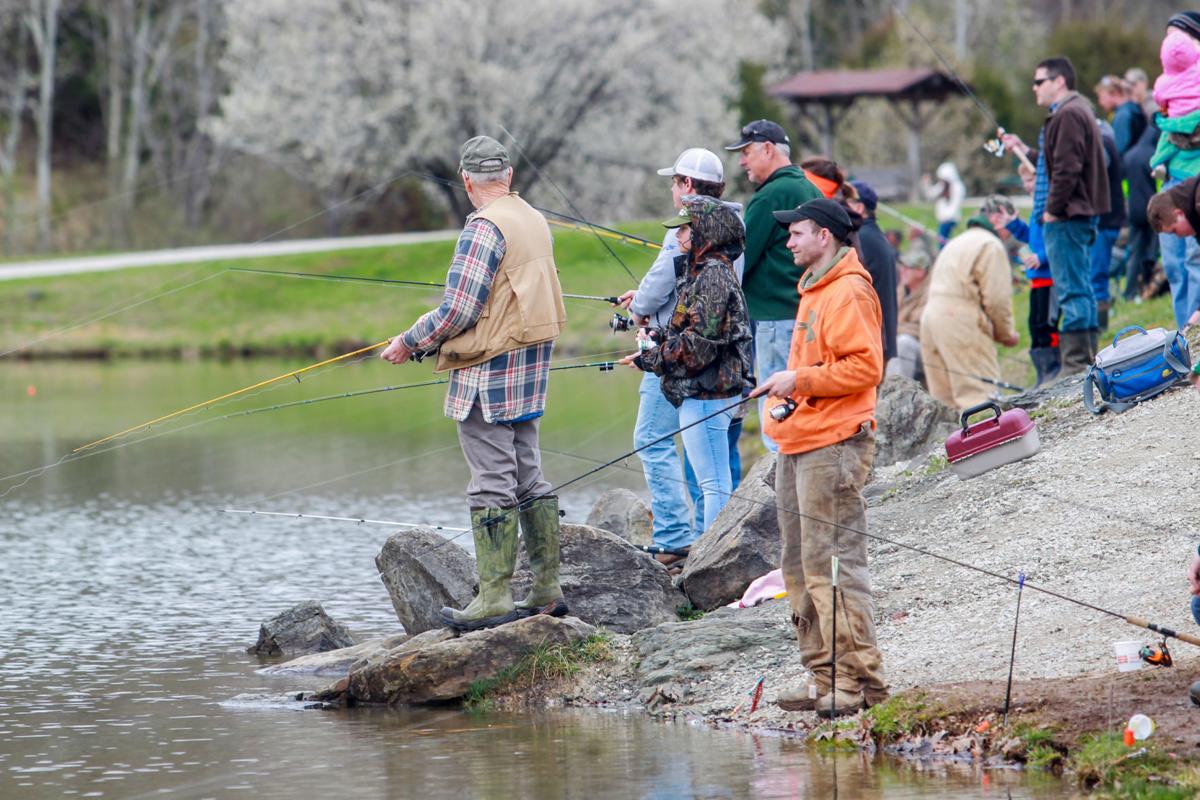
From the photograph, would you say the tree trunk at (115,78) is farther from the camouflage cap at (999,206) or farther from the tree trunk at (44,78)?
the camouflage cap at (999,206)

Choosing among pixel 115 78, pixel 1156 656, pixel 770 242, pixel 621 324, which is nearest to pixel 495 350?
pixel 621 324

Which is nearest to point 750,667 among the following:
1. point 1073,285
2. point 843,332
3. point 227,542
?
point 843,332

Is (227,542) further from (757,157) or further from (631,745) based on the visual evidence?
(631,745)

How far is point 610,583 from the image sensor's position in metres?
8.31

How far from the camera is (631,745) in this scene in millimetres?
6637

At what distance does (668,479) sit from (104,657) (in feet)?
9.66

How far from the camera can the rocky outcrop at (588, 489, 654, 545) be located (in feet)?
34.0

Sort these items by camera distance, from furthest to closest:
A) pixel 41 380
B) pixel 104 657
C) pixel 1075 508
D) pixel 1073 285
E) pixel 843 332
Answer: pixel 41 380 → pixel 1073 285 → pixel 104 657 → pixel 1075 508 → pixel 843 332

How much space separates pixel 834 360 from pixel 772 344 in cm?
313

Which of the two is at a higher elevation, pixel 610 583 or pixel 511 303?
pixel 511 303

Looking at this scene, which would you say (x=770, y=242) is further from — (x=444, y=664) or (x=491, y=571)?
(x=444, y=664)

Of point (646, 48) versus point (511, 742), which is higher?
point (646, 48)

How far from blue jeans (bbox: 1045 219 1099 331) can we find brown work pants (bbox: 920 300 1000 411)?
129 centimetres

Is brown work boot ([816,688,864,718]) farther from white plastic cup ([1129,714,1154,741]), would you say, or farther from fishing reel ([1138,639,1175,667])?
white plastic cup ([1129,714,1154,741])
